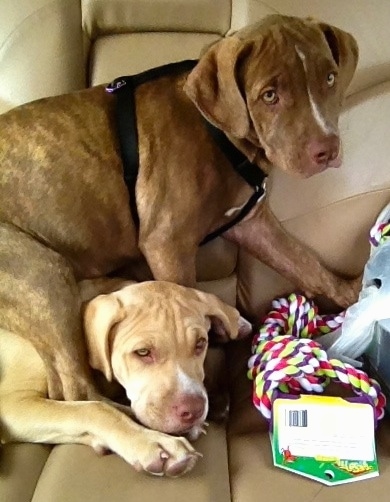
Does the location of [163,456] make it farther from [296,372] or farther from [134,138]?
[134,138]

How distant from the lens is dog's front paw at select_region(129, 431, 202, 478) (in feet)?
4.85

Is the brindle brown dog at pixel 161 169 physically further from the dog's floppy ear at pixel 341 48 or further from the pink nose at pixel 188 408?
the pink nose at pixel 188 408

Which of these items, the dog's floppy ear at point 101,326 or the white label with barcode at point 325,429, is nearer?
the white label with barcode at point 325,429

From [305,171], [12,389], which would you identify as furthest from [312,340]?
[12,389]

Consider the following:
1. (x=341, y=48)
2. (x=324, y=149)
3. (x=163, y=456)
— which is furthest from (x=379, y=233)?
(x=163, y=456)

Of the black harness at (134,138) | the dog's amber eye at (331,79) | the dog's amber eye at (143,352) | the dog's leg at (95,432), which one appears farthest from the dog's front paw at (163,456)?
the dog's amber eye at (331,79)

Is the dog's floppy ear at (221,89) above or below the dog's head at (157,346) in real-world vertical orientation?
above

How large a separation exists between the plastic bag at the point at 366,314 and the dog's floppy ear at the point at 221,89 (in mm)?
471

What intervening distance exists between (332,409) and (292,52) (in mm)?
804

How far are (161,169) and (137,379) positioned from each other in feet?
1.79

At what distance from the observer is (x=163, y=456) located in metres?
1.49

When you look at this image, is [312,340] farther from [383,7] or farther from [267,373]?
[383,7]

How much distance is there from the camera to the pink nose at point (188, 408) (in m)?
1.54

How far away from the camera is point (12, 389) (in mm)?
1696
